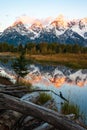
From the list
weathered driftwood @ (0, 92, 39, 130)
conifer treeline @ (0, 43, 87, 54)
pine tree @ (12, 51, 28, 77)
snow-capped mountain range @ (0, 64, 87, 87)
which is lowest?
→ conifer treeline @ (0, 43, 87, 54)

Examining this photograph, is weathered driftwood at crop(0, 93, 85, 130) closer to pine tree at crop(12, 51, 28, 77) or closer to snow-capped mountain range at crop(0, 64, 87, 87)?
snow-capped mountain range at crop(0, 64, 87, 87)

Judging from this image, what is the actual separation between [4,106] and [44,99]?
28.7 ft

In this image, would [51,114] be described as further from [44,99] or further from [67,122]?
[44,99]

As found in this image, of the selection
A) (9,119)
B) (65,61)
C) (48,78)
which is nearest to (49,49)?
(65,61)

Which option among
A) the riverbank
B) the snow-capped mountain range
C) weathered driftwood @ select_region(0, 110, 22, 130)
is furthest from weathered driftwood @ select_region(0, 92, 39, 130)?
the riverbank

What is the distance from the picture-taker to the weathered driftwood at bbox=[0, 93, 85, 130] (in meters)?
6.78

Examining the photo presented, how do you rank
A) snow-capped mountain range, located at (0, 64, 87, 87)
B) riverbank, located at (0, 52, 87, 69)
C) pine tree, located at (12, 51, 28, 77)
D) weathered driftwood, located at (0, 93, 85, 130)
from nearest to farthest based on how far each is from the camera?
weathered driftwood, located at (0, 93, 85, 130)
pine tree, located at (12, 51, 28, 77)
snow-capped mountain range, located at (0, 64, 87, 87)
riverbank, located at (0, 52, 87, 69)

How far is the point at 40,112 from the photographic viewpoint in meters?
6.96

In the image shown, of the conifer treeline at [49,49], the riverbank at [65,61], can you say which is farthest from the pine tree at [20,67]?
the conifer treeline at [49,49]

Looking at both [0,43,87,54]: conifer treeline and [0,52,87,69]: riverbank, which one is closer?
[0,52,87,69]: riverbank

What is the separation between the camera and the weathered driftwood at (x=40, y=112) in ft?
22.2

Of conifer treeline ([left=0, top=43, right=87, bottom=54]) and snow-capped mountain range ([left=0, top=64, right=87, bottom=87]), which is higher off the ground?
snow-capped mountain range ([left=0, top=64, right=87, bottom=87])

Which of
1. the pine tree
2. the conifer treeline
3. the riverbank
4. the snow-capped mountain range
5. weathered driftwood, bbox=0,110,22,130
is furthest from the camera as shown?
the conifer treeline

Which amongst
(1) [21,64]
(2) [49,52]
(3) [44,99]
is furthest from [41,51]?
(3) [44,99]
